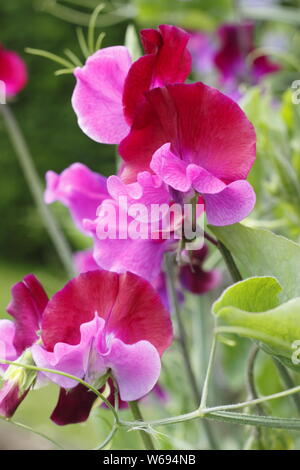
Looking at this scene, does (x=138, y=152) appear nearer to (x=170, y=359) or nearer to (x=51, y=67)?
(x=170, y=359)

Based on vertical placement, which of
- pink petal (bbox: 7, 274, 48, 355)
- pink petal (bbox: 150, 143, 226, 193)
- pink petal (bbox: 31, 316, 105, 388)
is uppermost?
pink petal (bbox: 150, 143, 226, 193)

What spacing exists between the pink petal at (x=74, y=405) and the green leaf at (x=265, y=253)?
11 cm

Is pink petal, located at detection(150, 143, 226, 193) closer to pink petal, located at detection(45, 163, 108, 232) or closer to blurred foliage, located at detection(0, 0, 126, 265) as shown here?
pink petal, located at detection(45, 163, 108, 232)

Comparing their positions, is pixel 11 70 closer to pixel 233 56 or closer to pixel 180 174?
pixel 233 56

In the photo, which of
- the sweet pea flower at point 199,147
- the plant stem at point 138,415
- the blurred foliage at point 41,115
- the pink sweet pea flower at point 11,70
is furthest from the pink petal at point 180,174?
the blurred foliage at point 41,115

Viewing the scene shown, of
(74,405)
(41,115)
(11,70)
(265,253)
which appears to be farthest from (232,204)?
(41,115)

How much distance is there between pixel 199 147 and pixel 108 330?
11cm

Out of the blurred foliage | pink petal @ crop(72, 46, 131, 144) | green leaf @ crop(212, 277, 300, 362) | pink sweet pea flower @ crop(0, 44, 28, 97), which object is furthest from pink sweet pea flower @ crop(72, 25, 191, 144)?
the blurred foliage

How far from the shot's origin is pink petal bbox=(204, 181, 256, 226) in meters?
0.35

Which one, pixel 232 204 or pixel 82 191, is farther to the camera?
pixel 82 191

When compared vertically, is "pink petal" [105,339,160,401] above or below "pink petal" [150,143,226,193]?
below

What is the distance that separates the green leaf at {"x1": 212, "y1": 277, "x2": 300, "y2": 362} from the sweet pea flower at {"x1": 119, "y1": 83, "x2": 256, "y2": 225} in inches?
1.6

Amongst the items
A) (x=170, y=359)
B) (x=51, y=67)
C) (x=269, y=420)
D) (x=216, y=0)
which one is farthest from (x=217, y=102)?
(x=51, y=67)

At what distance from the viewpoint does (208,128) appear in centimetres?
35
